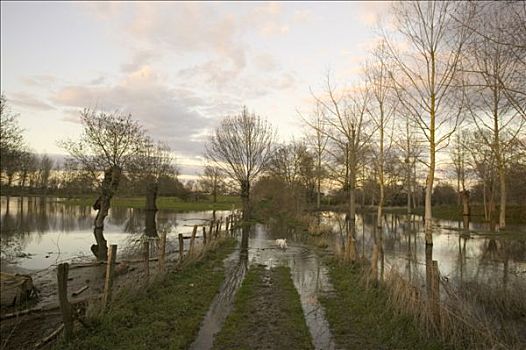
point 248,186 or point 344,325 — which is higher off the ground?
point 248,186

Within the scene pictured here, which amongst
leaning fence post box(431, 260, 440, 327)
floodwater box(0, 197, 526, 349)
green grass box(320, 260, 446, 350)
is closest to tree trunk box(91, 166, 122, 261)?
floodwater box(0, 197, 526, 349)

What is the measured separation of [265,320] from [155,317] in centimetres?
229

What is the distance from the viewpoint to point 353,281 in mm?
11969

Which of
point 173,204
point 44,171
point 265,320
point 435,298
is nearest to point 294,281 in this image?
point 265,320

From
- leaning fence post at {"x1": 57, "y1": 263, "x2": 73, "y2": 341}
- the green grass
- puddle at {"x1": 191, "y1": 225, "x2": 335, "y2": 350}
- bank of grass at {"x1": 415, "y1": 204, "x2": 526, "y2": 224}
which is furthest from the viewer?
bank of grass at {"x1": 415, "y1": 204, "x2": 526, "y2": 224}

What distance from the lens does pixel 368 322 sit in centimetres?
832

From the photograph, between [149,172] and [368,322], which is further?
[149,172]

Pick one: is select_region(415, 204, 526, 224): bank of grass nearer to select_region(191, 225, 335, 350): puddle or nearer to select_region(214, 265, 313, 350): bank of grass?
select_region(191, 225, 335, 350): puddle

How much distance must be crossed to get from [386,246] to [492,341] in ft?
55.4

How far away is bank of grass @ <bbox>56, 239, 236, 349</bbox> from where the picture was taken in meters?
6.89

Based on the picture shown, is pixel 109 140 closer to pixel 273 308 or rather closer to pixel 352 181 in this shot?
pixel 352 181

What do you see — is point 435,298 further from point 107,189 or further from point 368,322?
point 107,189

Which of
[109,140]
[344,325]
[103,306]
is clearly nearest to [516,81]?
[344,325]

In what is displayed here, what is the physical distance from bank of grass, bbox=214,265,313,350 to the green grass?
728 mm
